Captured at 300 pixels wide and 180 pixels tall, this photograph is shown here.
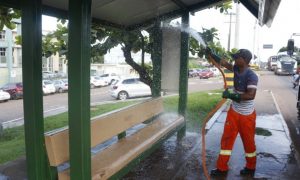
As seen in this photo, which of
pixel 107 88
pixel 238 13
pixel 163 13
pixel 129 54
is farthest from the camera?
pixel 238 13

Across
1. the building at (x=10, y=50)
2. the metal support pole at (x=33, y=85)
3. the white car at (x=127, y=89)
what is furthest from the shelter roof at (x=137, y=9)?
the white car at (x=127, y=89)

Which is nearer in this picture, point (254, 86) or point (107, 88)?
point (254, 86)

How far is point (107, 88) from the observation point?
23891 mm

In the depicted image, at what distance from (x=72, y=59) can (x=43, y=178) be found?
1.17 m

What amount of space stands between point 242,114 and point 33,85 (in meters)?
2.86

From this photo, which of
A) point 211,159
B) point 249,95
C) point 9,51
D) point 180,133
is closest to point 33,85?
point 249,95

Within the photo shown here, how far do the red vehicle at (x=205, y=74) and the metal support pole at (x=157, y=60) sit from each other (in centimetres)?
4538

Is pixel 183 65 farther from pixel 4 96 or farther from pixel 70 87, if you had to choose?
pixel 4 96

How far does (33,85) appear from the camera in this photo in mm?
3314

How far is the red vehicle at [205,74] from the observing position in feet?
172

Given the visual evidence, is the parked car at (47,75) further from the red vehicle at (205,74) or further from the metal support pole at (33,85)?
the red vehicle at (205,74)

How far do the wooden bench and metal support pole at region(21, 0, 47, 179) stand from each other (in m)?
0.11

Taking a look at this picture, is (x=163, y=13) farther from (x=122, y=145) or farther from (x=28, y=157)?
(x=28, y=157)

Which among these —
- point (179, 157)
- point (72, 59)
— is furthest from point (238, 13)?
point (72, 59)
